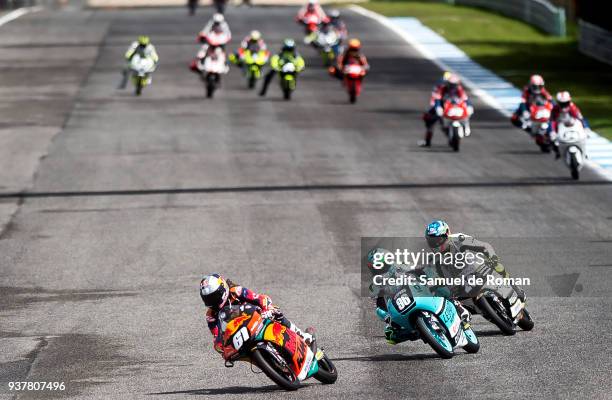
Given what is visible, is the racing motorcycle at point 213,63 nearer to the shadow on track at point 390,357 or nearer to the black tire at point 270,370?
the shadow on track at point 390,357

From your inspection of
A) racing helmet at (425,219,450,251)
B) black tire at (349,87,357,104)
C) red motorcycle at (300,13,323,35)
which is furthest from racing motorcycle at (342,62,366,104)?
racing helmet at (425,219,450,251)

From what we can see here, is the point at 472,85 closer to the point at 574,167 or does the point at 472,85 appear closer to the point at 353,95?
the point at 353,95

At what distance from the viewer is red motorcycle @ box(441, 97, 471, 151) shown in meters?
31.2

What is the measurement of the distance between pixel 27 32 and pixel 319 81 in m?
20.0

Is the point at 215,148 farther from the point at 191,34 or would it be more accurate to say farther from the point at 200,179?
the point at 191,34

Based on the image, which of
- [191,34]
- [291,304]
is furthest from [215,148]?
[191,34]

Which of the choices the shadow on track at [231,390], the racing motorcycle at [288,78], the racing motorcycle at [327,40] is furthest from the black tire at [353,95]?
the shadow on track at [231,390]

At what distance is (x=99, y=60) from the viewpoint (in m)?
50.6

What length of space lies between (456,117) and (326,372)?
1831 centimetres

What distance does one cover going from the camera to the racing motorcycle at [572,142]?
27328 mm

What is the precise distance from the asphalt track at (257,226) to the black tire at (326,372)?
7.1 inches

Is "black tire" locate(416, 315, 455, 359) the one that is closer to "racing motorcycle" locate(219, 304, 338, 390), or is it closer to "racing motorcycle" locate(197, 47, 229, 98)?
"racing motorcycle" locate(219, 304, 338, 390)

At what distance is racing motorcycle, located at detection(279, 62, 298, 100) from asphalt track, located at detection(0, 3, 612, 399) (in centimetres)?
58

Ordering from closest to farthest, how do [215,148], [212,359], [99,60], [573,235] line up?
[212,359] < [573,235] < [215,148] < [99,60]
